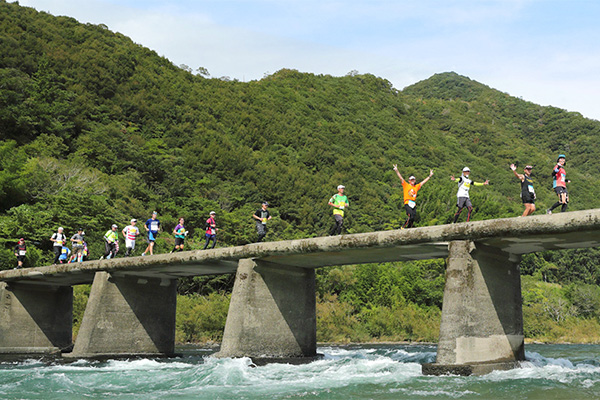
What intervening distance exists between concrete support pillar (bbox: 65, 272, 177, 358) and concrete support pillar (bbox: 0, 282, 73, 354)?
257 inches

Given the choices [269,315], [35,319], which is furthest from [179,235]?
[35,319]

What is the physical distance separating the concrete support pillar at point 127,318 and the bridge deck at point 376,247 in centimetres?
59

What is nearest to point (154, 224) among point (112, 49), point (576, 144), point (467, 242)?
point (467, 242)

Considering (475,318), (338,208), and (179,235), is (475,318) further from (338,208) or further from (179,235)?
(179,235)

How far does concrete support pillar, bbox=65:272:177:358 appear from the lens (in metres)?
24.2

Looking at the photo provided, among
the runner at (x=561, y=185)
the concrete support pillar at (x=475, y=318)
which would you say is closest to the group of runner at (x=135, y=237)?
the concrete support pillar at (x=475, y=318)

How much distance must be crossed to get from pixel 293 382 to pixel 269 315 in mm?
4012

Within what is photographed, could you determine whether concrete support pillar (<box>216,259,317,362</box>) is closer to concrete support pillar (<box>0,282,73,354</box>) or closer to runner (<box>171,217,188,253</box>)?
runner (<box>171,217,188,253</box>)

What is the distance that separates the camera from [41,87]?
222 feet

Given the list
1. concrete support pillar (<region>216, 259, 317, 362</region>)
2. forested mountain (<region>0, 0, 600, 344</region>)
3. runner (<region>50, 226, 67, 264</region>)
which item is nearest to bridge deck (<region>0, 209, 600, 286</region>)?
concrete support pillar (<region>216, 259, 317, 362</region>)

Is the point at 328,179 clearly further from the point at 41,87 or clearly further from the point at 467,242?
the point at 467,242

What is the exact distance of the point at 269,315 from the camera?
20203 mm

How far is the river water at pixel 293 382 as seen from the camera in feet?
44.7

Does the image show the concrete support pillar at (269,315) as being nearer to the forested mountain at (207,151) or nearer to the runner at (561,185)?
the runner at (561,185)
